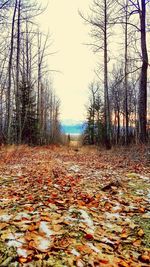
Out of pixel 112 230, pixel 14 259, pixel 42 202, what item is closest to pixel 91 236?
pixel 112 230

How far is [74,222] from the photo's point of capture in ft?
11.8

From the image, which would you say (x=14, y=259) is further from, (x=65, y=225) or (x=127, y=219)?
(x=127, y=219)

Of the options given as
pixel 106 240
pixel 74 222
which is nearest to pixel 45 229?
pixel 74 222

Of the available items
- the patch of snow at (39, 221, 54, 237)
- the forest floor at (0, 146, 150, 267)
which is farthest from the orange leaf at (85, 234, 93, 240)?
the patch of snow at (39, 221, 54, 237)

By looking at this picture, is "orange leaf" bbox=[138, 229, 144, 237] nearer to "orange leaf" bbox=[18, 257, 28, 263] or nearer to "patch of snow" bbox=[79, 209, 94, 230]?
"patch of snow" bbox=[79, 209, 94, 230]

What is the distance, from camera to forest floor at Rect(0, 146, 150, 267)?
8.75 ft

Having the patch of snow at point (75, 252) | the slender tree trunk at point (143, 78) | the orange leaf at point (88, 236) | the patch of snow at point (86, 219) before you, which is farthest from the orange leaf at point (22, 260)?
the slender tree trunk at point (143, 78)

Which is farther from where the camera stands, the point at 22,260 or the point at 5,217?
the point at 5,217

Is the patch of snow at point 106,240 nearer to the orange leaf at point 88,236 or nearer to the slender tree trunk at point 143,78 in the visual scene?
the orange leaf at point 88,236

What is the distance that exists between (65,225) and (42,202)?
3.23 feet

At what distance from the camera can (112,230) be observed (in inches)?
136

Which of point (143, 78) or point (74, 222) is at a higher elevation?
point (143, 78)

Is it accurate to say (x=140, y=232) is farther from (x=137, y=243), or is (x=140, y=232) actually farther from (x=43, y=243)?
Result: (x=43, y=243)

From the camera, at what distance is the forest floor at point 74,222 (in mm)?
2666
